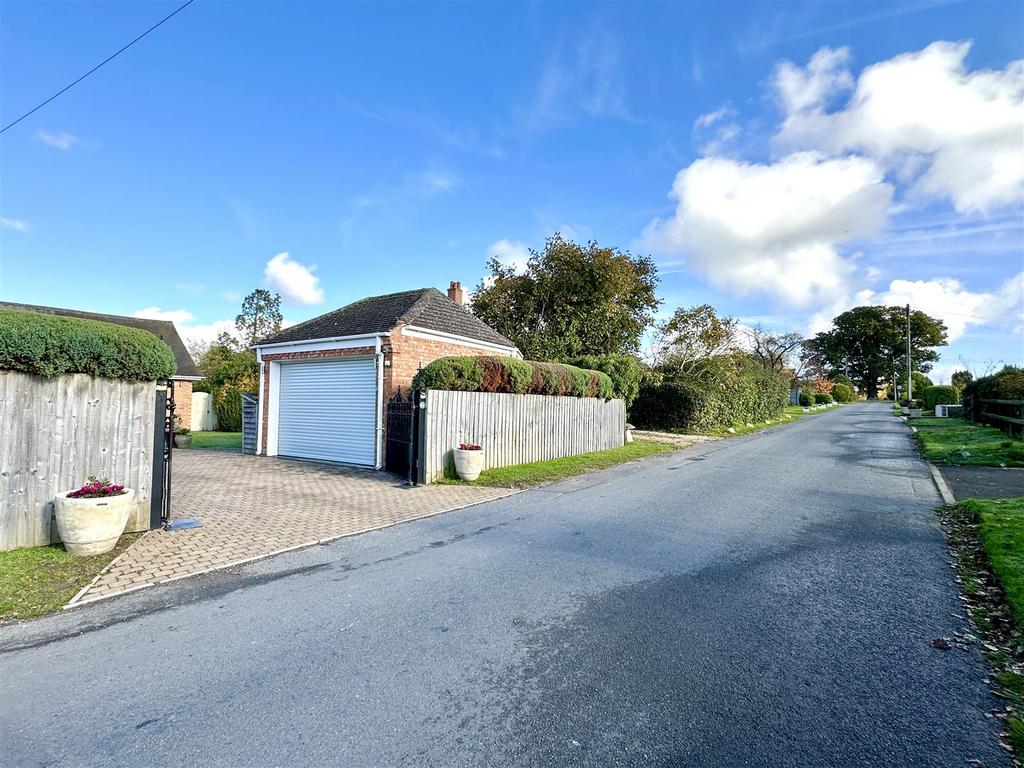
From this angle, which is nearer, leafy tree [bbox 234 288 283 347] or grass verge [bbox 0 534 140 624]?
grass verge [bbox 0 534 140 624]

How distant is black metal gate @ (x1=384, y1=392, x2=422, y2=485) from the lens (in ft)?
33.0

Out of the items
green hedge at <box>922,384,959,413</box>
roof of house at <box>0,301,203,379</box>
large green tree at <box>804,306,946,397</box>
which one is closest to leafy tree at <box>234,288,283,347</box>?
roof of house at <box>0,301,203,379</box>

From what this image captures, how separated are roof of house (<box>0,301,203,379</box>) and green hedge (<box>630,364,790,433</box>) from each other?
1928 centimetres

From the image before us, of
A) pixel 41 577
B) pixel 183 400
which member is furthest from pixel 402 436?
pixel 183 400

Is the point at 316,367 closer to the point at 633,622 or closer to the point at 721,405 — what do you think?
the point at 633,622

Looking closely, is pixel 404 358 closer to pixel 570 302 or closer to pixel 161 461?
pixel 161 461

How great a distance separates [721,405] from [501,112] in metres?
17.2

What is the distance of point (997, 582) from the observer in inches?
176

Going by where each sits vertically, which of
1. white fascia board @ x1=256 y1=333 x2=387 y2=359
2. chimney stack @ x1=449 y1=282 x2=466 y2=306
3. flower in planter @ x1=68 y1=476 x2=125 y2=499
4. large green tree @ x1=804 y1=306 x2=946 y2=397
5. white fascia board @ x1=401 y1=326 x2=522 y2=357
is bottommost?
flower in planter @ x1=68 y1=476 x2=125 y2=499

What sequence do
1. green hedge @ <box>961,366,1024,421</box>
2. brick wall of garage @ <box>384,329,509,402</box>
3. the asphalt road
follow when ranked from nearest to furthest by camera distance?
the asphalt road < brick wall of garage @ <box>384,329,509,402</box> < green hedge @ <box>961,366,1024,421</box>

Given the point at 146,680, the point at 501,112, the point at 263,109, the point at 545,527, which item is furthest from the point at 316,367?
the point at 146,680

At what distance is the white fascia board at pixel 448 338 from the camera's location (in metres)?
12.5

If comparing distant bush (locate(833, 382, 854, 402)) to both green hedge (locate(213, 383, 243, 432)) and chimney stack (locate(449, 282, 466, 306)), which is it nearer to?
chimney stack (locate(449, 282, 466, 306))

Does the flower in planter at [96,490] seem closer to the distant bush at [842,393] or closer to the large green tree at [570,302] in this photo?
the large green tree at [570,302]
